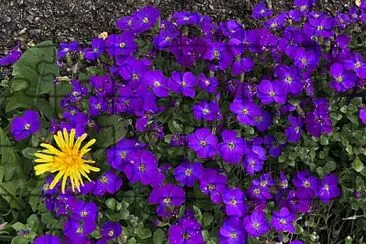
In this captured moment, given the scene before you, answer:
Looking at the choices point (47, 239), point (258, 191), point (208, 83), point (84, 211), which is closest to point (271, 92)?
point (208, 83)

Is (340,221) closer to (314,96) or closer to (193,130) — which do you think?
(314,96)

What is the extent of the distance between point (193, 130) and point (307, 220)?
43cm

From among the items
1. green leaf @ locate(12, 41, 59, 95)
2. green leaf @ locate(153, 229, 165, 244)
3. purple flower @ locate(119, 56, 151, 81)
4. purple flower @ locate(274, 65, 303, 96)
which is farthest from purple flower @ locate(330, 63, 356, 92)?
green leaf @ locate(12, 41, 59, 95)

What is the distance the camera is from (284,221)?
6.55 ft

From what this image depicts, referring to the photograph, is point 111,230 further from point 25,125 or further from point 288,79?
point 288,79

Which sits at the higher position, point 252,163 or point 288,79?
point 288,79

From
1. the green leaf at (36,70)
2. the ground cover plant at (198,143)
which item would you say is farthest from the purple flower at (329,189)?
the green leaf at (36,70)

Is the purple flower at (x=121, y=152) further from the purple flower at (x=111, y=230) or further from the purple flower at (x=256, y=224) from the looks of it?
the purple flower at (x=256, y=224)

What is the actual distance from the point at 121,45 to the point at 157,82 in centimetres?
19

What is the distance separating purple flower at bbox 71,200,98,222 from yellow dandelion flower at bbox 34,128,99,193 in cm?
6

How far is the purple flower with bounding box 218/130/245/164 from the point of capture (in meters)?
1.98

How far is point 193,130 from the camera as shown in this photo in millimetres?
2074

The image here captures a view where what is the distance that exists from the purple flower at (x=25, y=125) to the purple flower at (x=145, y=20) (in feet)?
1.31

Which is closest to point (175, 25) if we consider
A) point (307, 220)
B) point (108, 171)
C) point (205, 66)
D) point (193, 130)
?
point (205, 66)
